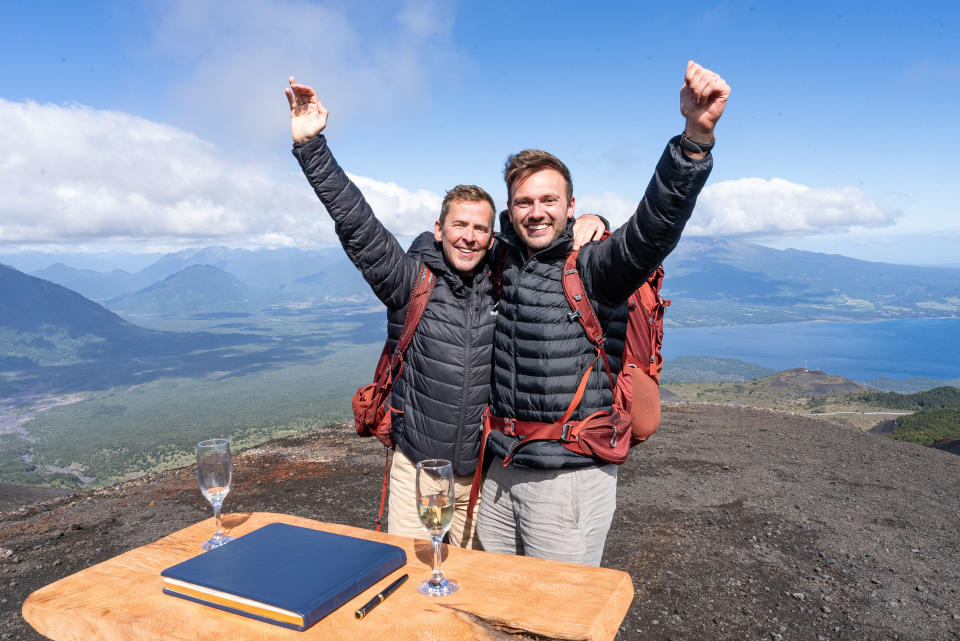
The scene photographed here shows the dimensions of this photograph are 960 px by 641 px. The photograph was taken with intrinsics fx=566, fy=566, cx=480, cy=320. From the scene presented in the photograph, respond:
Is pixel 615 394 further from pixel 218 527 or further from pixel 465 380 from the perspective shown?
pixel 218 527

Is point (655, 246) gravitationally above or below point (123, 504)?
above

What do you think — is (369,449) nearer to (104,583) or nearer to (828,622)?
(828,622)

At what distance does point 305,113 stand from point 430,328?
1.29m

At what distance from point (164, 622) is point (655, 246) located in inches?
84.2

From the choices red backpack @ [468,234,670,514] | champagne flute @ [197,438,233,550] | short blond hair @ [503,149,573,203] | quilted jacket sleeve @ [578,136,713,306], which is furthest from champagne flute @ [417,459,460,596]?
short blond hair @ [503,149,573,203]

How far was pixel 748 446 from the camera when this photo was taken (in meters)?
10.2

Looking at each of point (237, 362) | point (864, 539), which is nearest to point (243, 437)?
point (864, 539)

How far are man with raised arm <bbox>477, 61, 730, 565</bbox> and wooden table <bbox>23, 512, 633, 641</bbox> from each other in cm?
62

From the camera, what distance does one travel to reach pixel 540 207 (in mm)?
2627

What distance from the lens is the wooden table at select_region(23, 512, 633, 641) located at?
1587 mm

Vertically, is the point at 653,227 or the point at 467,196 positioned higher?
the point at 467,196

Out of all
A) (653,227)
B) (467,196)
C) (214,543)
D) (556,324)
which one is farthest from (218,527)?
(653,227)

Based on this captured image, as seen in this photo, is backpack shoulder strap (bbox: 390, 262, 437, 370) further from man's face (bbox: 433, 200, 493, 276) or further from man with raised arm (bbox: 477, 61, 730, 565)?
man with raised arm (bbox: 477, 61, 730, 565)

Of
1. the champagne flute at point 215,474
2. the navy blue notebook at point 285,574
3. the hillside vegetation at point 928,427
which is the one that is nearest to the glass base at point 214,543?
the champagne flute at point 215,474
